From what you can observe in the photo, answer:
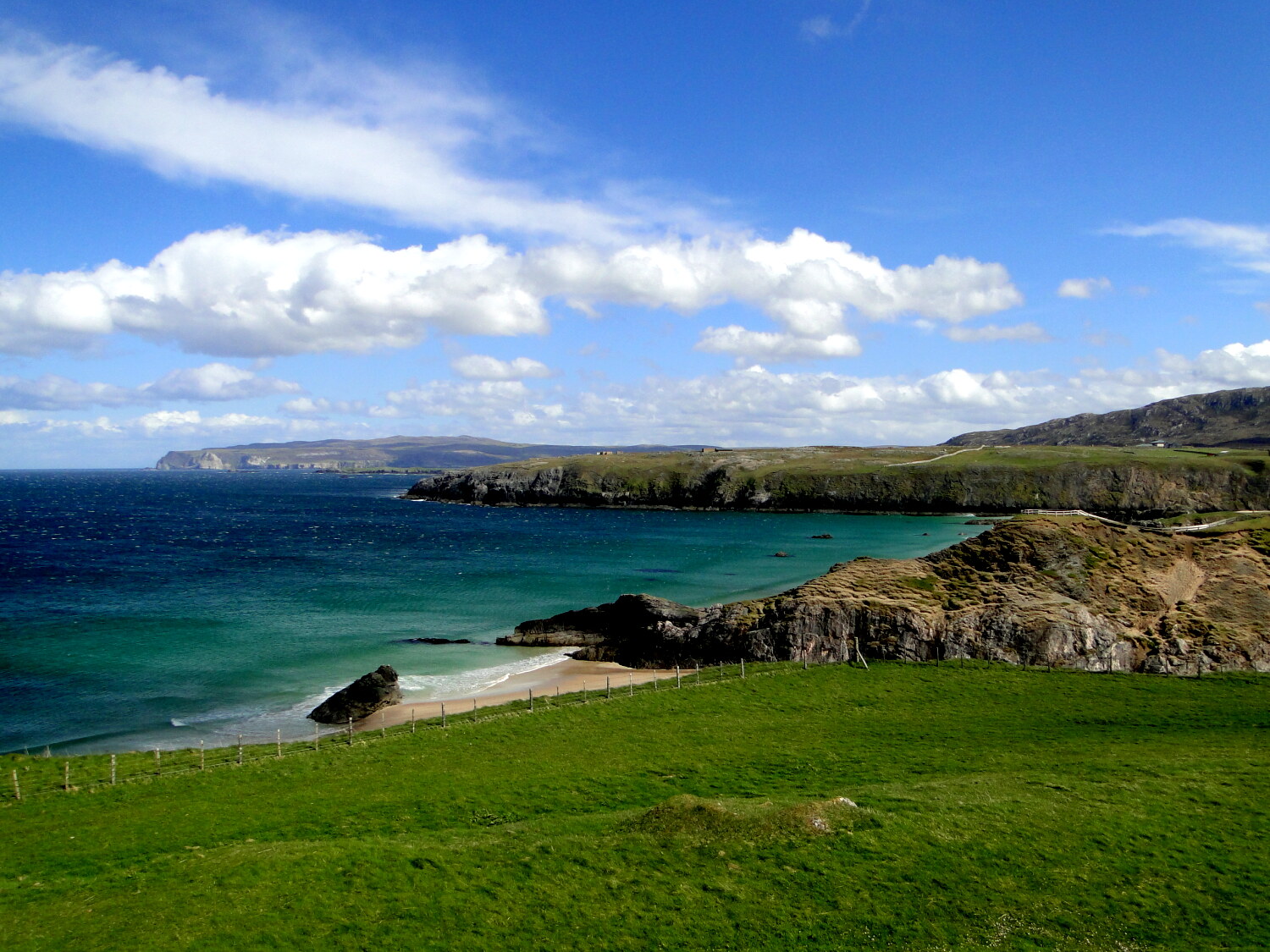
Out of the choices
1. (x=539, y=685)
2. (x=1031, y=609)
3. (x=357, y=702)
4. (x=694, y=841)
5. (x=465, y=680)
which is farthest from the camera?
(x=465, y=680)

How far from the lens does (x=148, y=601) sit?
78.6 m

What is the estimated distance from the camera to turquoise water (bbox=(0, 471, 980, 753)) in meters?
49.2

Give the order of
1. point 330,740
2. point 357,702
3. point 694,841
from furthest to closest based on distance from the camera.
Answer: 1. point 357,702
2. point 330,740
3. point 694,841

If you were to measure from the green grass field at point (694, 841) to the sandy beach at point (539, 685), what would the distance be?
411 inches

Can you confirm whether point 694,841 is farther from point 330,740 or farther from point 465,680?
point 465,680

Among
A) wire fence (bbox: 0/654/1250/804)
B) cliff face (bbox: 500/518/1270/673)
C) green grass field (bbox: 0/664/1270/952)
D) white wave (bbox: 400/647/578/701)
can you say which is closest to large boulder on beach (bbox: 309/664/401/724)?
wire fence (bbox: 0/654/1250/804)

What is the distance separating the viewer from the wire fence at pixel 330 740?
3375 cm

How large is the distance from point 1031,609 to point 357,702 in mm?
45383

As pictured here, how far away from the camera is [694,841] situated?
21250 mm

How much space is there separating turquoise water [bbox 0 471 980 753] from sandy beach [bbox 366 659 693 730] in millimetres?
2414

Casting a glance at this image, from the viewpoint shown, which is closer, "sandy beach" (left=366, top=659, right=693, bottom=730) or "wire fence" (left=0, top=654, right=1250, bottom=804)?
"wire fence" (left=0, top=654, right=1250, bottom=804)

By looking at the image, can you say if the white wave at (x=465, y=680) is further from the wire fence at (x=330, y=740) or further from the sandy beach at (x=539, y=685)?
the wire fence at (x=330, y=740)

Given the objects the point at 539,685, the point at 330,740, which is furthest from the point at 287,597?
the point at 330,740

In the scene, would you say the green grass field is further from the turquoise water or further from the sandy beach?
the turquoise water
